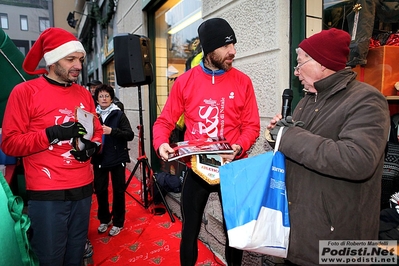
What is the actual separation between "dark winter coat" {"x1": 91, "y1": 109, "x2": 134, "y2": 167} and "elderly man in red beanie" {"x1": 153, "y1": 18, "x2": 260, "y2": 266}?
5.24 ft

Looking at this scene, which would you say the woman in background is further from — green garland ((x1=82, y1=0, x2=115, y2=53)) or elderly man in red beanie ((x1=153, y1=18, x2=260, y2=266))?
green garland ((x1=82, y1=0, x2=115, y2=53))

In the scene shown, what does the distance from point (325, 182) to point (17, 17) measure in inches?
608

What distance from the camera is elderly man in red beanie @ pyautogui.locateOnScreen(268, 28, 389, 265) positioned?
1138 millimetres

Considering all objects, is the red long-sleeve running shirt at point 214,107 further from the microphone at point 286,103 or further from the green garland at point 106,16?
the green garland at point 106,16

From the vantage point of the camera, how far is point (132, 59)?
3.72 meters

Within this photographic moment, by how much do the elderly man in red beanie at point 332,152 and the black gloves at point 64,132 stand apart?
122 centimetres

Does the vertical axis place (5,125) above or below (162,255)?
above

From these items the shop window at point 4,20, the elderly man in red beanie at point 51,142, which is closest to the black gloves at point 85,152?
the elderly man in red beanie at point 51,142

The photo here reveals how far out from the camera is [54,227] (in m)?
Result: 1.86

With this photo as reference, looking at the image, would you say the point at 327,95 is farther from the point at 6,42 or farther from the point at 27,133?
the point at 6,42

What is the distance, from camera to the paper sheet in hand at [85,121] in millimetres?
1861

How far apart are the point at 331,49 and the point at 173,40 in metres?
4.12

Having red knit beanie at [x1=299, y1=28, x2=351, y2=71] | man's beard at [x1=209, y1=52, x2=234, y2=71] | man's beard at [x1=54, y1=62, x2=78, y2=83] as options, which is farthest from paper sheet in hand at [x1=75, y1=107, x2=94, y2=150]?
red knit beanie at [x1=299, y1=28, x2=351, y2=71]

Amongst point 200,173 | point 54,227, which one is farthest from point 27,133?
point 200,173
